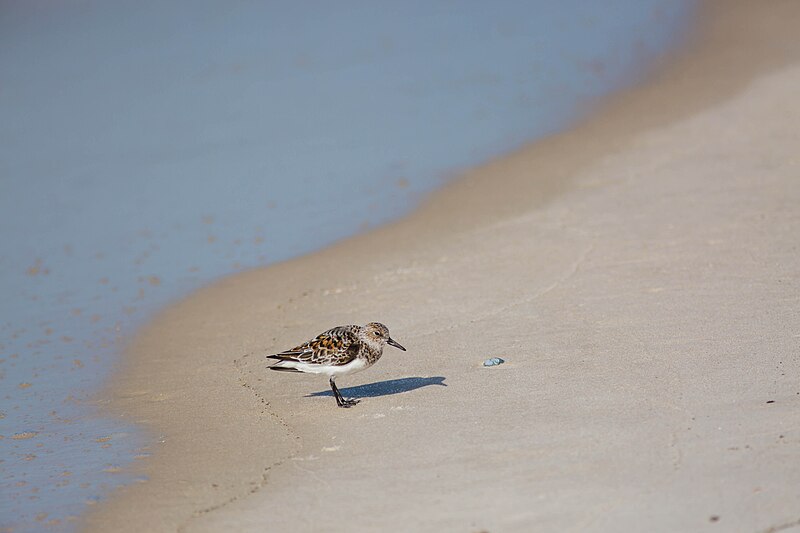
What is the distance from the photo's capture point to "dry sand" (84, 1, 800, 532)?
6.40 m

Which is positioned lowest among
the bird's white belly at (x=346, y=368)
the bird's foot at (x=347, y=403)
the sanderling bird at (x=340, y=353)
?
the bird's foot at (x=347, y=403)

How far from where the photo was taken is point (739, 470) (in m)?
6.29

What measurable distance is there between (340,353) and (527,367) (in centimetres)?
133

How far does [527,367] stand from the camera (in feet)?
27.5

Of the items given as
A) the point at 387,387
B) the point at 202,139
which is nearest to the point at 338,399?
the point at 387,387

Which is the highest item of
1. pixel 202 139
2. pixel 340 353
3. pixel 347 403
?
pixel 202 139

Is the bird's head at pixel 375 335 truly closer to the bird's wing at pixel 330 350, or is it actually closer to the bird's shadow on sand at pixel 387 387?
the bird's wing at pixel 330 350

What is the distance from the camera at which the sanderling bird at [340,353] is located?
26.5ft

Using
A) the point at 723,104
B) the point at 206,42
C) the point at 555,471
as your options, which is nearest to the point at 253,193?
the point at 723,104

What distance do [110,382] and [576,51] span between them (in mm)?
12434

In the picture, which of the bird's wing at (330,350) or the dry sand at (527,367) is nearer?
the dry sand at (527,367)

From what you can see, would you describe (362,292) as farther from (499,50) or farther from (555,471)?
(499,50)

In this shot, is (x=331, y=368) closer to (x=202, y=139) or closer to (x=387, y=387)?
(x=387, y=387)

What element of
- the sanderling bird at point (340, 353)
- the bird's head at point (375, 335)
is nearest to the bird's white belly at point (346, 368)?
the sanderling bird at point (340, 353)
